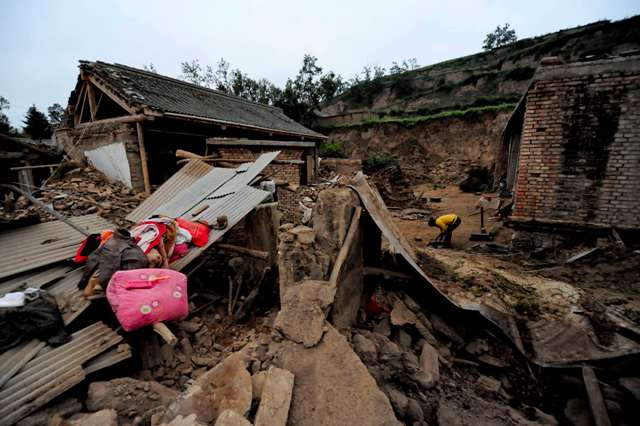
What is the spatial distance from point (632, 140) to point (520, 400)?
4.74 m

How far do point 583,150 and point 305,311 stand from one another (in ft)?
18.3

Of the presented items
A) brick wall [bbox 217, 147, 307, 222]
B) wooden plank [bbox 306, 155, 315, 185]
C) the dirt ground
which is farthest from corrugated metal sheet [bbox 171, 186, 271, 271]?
wooden plank [bbox 306, 155, 315, 185]

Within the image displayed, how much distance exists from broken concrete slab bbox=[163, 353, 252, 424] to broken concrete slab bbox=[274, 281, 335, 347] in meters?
0.44

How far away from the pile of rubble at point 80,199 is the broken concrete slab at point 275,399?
553cm

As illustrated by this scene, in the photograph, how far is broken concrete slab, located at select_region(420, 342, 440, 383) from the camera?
7.36 feet

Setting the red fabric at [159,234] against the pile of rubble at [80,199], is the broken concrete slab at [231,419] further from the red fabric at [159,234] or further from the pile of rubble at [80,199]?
the pile of rubble at [80,199]

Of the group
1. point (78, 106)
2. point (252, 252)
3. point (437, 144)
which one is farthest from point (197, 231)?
point (437, 144)

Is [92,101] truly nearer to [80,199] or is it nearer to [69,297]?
[80,199]

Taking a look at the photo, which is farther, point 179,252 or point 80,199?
point 80,199

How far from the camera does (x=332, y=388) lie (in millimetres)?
1771

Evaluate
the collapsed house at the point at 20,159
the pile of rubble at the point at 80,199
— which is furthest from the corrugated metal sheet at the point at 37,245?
the collapsed house at the point at 20,159

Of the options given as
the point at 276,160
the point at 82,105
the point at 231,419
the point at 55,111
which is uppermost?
the point at 55,111

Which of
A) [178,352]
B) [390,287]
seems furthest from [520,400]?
[178,352]

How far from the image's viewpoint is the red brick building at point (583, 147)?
13.9 ft
